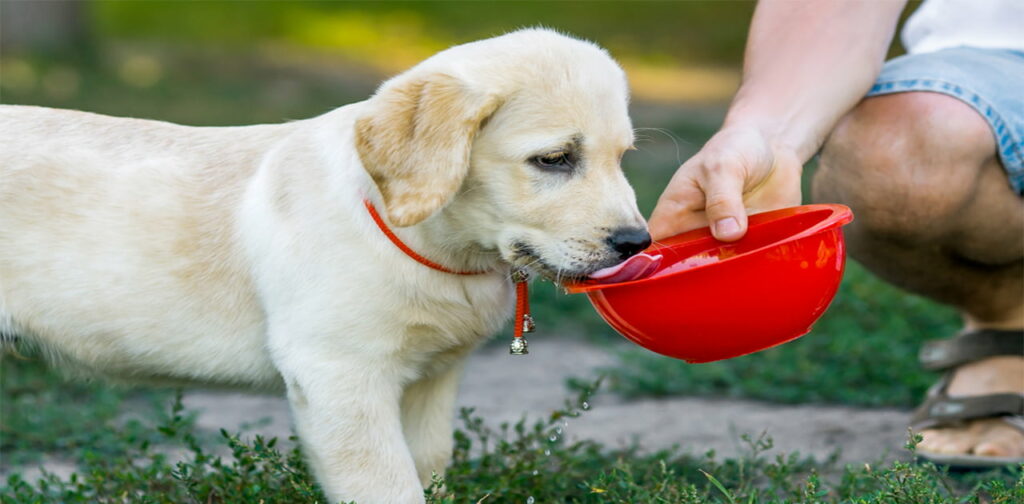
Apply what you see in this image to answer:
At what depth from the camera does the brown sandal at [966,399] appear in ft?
11.3

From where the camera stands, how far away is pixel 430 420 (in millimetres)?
3072

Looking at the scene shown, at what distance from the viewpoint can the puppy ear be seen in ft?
8.25

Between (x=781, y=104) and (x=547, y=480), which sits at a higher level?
(x=781, y=104)

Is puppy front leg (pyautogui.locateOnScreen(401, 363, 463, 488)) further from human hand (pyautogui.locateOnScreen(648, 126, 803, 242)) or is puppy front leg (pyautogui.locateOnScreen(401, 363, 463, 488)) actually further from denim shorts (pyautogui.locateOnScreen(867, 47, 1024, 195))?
denim shorts (pyautogui.locateOnScreen(867, 47, 1024, 195))

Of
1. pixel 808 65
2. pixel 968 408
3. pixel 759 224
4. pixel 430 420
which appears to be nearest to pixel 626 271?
pixel 759 224

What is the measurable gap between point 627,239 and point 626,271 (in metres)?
0.10

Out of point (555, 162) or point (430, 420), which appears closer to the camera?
point (555, 162)

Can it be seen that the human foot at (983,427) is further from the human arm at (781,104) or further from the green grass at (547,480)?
the human arm at (781,104)

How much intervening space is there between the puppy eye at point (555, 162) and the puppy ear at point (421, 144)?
14cm

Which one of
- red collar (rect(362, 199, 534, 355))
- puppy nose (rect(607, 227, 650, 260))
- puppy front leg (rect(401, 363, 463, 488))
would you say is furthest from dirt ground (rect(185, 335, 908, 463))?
puppy nose (rect(607, 227, 650, 260))

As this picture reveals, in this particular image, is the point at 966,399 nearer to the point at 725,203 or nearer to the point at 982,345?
the point at 982,345

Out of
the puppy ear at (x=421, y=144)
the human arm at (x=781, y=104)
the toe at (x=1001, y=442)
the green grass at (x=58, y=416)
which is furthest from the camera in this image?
the green grass at (x=58, y=416)

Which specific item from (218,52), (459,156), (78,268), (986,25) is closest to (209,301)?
(78,268)

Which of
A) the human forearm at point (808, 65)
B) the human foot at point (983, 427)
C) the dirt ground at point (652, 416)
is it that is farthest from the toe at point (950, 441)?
the human forearm at point (808, 65)
